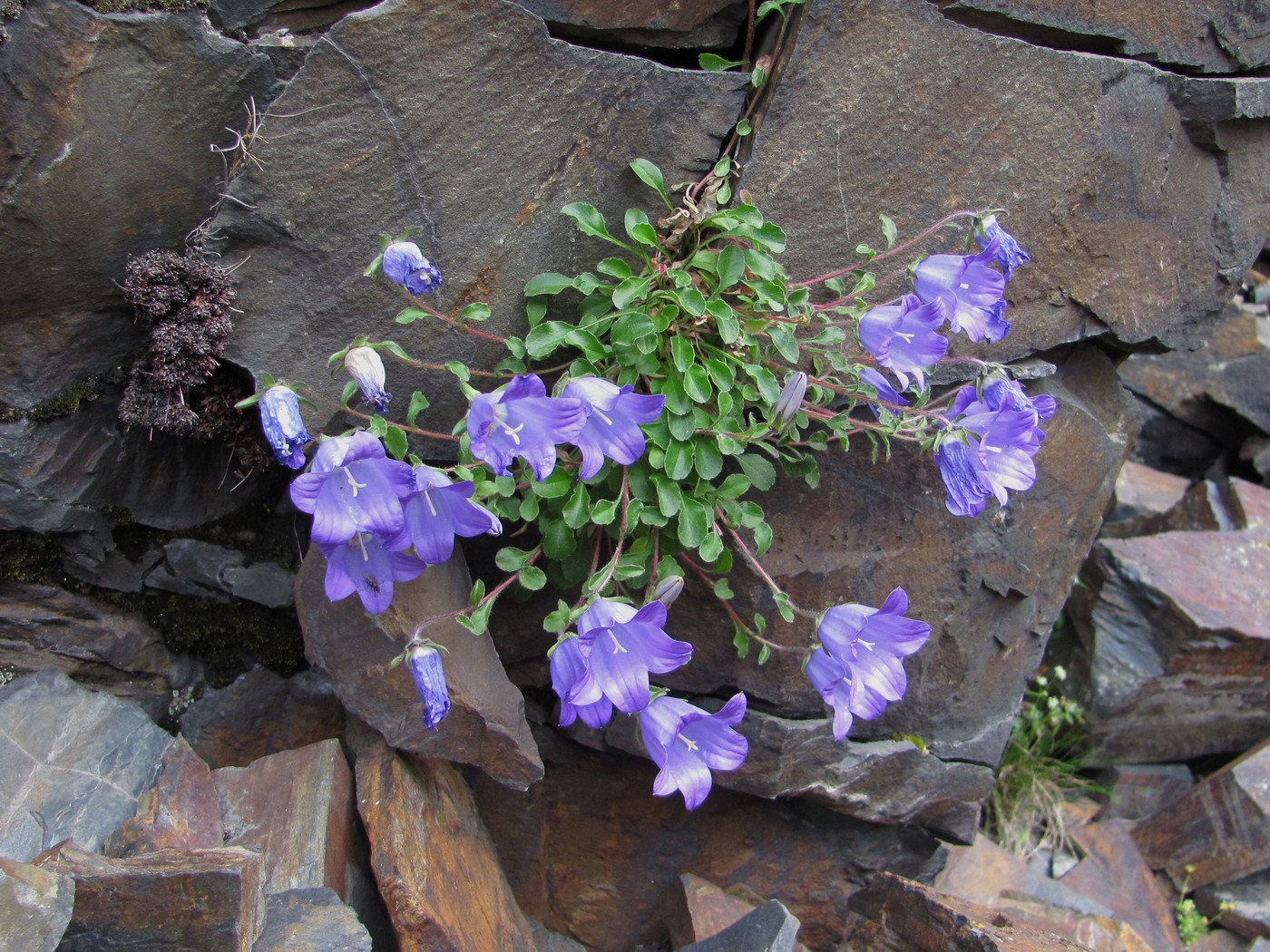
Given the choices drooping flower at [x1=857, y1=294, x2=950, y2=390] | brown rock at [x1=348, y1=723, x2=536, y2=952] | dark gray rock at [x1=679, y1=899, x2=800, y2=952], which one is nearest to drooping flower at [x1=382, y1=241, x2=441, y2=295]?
drooping flower at [x1=857, y1=294, x2=950, y2=390]

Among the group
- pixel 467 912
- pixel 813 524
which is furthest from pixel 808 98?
pixel 467 912

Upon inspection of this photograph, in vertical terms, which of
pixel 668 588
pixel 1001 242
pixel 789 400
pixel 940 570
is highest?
pixel 1001 242

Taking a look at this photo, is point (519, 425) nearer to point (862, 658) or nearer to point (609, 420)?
point (609, 420)

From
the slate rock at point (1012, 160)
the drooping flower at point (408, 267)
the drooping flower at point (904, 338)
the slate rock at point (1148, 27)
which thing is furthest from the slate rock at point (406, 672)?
the slate rock at point (1148, 27)

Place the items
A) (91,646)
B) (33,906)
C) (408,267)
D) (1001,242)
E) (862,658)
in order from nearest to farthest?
(33,906) → (408,267) → (862,658) → (1001,242) → (91,646)

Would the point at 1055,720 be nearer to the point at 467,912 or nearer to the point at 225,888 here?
the point at 467,912

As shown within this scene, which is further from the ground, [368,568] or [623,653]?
[368,568]

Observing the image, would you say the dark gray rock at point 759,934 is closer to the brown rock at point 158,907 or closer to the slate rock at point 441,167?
the brown rock at point 158,907

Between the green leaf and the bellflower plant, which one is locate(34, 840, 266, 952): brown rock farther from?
the green leaf

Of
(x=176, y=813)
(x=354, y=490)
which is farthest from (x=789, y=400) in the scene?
(x=176, y=813)
